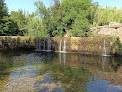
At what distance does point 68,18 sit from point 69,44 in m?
8.88

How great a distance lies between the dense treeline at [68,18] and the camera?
67.6ft

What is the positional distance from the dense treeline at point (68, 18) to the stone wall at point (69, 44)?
4.40 meters

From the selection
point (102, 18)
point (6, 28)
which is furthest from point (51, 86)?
point (6, 28)

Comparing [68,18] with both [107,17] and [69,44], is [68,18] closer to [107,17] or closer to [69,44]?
[107,17]

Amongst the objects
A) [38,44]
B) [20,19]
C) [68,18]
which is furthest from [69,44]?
[20,19]

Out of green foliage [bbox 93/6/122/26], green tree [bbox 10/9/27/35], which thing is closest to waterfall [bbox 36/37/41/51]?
green foliage [bbox 93/6/122/26]

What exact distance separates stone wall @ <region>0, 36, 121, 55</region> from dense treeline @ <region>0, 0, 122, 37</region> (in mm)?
4397

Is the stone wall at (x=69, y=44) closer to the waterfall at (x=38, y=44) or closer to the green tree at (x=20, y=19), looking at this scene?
the waterfall at (x=38, y=44)

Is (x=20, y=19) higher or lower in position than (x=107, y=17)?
higher

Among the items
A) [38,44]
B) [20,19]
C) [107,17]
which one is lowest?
[38,44]

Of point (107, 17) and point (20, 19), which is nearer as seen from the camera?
point (107, 17)

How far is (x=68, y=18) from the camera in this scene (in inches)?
936

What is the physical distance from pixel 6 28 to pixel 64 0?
1548cm

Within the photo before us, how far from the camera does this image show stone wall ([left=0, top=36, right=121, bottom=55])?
1405 centimetres
